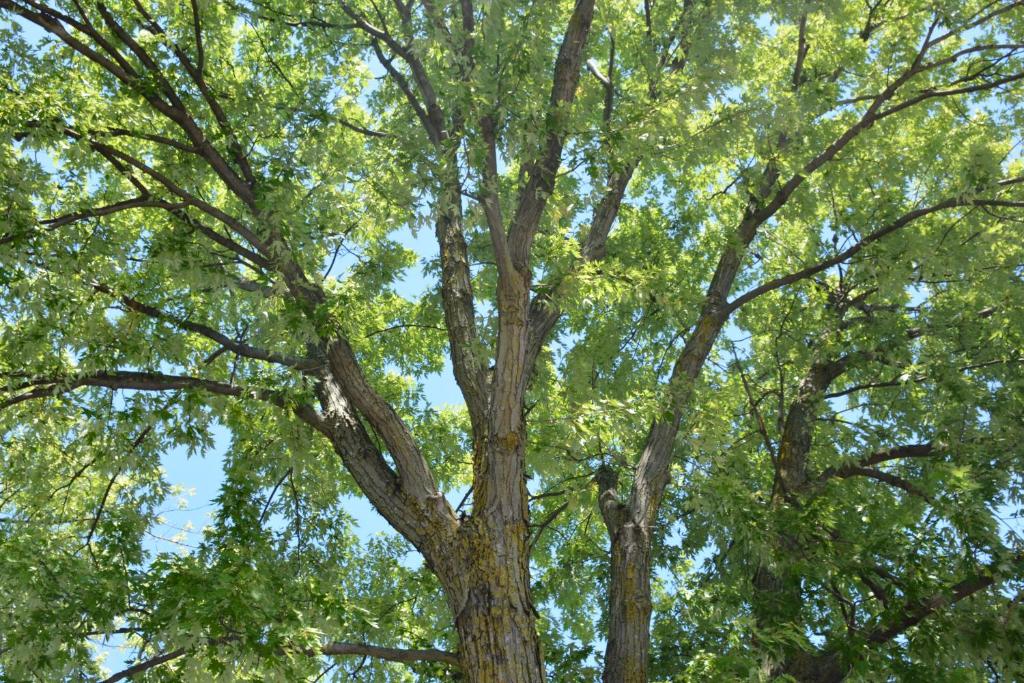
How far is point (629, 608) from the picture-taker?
317 inches

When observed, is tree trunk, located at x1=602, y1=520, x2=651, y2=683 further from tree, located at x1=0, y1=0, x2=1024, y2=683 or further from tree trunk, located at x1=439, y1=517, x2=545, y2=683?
tree trunk, located at x1=439, y1=517, x2=545, y2=683

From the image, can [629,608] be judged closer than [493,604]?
No

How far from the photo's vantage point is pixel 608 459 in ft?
32.6

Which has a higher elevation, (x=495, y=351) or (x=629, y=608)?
(x=495, y=351)

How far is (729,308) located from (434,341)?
3.85 metres

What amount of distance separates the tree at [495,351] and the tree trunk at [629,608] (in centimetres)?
2

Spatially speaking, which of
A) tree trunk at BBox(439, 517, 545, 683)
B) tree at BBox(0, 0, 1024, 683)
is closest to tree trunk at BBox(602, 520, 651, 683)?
tree at BBox(0, 0, 1024, 683)

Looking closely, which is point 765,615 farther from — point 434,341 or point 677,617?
point 434,341

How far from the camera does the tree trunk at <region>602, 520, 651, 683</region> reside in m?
7.85

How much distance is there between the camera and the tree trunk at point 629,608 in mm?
7852

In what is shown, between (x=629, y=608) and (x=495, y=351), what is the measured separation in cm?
241

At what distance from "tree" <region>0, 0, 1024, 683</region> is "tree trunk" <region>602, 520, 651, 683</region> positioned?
25 mm

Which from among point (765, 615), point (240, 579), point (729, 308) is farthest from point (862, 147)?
point (240, 579)

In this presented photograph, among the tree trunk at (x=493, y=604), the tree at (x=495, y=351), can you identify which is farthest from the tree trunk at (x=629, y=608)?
the tree trunk at (x=493, y=604)
